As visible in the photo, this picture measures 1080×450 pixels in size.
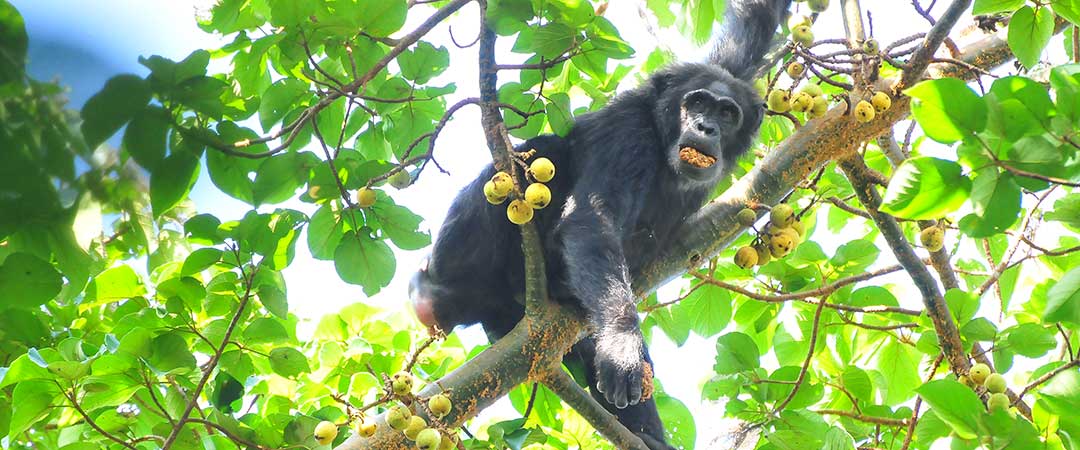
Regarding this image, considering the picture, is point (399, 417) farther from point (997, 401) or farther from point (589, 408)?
point (997, 401)

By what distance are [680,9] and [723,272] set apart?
1.39 meters

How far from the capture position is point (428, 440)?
273cm

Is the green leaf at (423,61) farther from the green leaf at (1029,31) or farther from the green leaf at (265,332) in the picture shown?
the green leaf at (1029,31)

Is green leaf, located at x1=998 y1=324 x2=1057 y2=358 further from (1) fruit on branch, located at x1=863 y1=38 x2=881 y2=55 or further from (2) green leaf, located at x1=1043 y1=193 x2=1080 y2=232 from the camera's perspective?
→ (1) fruit on branch, located at x1=863 y1=38 x2=881 y2=55

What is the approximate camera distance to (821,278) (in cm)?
446

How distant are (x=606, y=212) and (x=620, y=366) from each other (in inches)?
36.6

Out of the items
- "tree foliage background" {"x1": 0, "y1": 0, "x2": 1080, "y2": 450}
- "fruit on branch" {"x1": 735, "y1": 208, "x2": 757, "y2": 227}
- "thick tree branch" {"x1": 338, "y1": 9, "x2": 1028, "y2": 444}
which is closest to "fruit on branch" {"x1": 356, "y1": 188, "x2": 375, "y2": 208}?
"tree foliage background" {"x1": 0, "y1": 0, "x2": 1080, "y2": 450}

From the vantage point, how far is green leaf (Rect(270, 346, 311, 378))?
3.67 m

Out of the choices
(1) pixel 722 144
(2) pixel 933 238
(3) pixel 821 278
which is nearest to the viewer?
(2) pixel 933 238

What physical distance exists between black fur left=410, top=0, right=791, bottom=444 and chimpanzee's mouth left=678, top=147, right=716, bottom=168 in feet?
0.09

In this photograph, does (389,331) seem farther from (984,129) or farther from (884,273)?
(984,129)

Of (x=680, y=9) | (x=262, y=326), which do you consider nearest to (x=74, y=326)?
(x=262, y=326)

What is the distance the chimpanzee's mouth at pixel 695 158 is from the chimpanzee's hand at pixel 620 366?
1.13 metres

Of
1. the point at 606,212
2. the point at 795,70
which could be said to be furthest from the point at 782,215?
the point at 606,212
